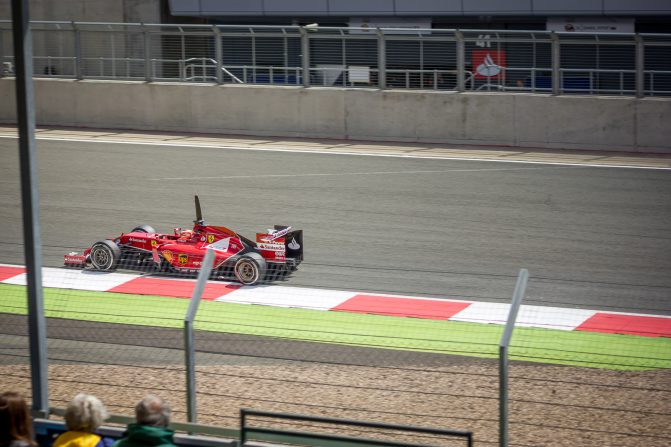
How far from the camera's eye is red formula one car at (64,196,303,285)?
41.1 feet

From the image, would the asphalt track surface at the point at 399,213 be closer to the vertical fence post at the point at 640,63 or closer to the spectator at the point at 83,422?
the vertical fence post at the point at 640,63

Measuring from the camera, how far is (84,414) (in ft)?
19.1

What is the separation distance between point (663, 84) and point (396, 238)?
26.9ft

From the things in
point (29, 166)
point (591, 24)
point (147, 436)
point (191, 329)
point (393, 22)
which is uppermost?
point (393, 22)

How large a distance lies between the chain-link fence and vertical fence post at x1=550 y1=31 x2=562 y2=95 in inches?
0.8

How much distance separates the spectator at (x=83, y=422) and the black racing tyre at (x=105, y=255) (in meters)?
7.31

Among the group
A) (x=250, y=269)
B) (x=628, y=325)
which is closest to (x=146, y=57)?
(x=250, y=269)

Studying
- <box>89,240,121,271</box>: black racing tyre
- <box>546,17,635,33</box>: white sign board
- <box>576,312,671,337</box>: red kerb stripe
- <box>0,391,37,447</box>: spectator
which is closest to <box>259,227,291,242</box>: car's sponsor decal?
<box>89,240,121,271</box>: black racing tyre

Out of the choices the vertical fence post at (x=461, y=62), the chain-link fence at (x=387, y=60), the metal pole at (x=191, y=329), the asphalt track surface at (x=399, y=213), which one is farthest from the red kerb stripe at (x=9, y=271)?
the vertical fence post at (x=461, y=62)

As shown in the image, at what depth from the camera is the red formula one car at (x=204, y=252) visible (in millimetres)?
12516

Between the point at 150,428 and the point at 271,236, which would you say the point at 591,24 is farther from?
the point at 150,428

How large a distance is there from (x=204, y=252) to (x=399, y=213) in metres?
4.33

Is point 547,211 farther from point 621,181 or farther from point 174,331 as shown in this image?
point 174,331

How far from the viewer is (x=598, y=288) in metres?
12.4
